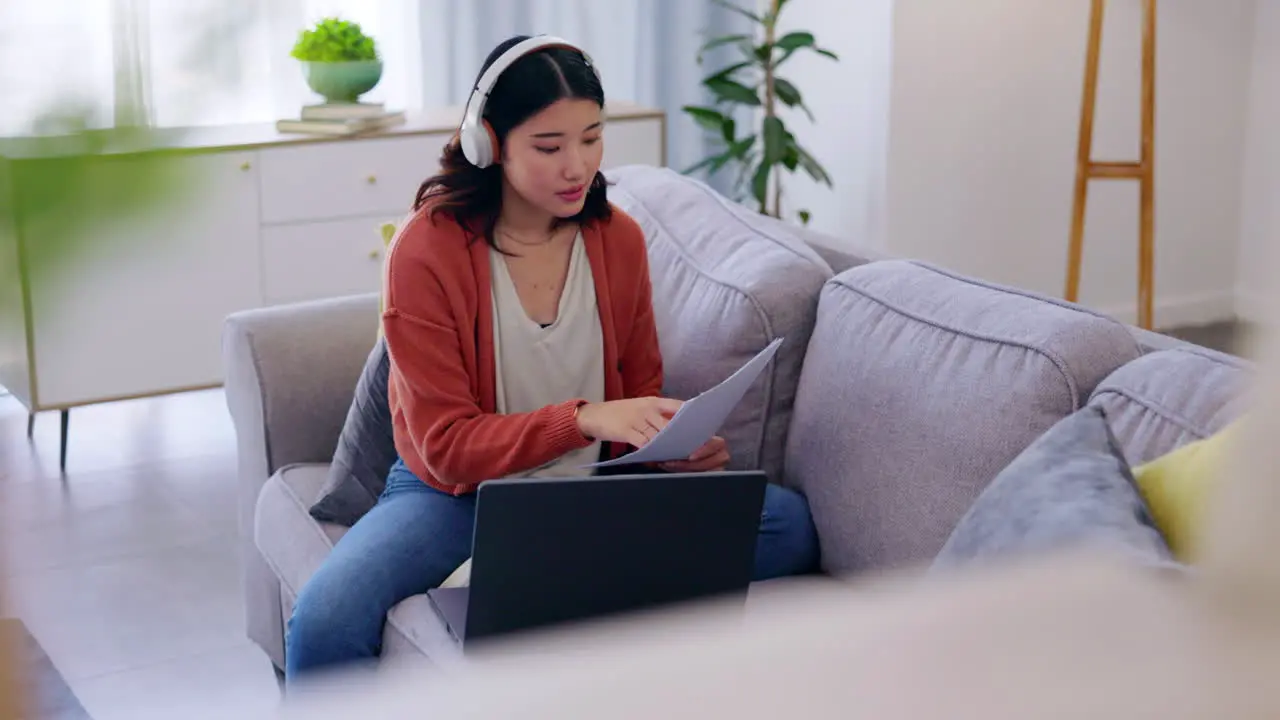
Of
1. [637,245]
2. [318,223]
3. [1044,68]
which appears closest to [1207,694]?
[637,245]

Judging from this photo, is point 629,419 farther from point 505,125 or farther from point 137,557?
point 137,557

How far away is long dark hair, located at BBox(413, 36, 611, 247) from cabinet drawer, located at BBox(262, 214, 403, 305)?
167 centimetres

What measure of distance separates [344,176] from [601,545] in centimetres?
225

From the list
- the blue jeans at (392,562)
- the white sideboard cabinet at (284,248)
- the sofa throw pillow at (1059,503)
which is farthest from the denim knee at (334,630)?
the white sideboard cabinet at (284,248)

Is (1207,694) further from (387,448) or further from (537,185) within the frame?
(387,448)

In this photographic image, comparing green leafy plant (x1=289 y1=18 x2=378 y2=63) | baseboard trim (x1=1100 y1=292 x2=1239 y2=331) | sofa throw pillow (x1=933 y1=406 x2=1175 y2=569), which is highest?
green leafy plant (x1=289 y1=18 x2=378 y2=63)

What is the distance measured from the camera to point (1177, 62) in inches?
177

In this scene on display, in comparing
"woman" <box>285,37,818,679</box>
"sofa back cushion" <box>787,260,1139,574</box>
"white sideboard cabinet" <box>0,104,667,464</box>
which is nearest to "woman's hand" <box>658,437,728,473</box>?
"woman" <box>285,37,818,679</box>

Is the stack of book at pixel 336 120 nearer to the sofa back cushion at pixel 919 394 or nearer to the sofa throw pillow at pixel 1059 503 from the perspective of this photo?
the sofa back cushion at pixel 919 394

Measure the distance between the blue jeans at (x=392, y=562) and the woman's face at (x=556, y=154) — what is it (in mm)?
395

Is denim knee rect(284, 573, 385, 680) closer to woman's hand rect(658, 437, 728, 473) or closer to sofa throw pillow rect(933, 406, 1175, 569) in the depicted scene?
woman's hand rect(658, 437, 728, 473)

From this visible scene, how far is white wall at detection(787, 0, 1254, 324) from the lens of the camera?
4156mm

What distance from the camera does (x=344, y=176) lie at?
360 cm

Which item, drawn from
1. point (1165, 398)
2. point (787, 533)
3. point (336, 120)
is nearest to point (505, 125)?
point (787, 533)
